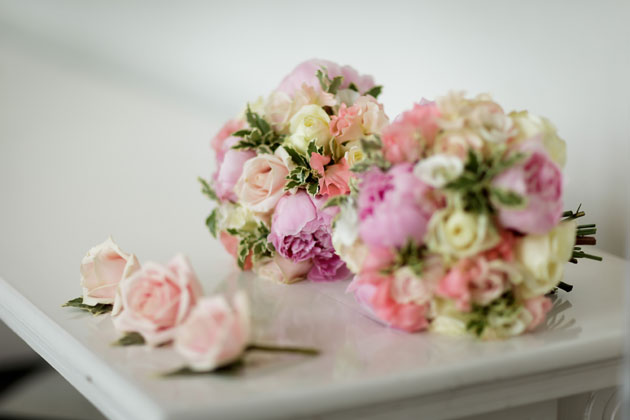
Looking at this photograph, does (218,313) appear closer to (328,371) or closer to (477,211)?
(328,371)

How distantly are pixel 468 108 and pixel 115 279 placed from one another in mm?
411

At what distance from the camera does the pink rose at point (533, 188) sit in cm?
62

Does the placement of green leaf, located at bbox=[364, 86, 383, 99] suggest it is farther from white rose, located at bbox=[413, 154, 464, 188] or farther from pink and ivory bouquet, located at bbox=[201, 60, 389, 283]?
white rose, located at bbox=[413, 154, 464, 188]

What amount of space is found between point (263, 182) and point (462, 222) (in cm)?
33

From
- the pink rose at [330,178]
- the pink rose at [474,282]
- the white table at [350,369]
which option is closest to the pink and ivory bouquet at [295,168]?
the pink rose at [330,178]

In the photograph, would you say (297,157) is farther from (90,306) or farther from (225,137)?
(90,306)

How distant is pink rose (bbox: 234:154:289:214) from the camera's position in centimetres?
89

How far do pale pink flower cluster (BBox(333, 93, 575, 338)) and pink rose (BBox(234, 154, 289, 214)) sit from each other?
7.9 inches

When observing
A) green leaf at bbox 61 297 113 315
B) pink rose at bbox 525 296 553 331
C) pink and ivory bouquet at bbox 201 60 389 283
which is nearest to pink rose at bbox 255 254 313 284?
pink and ivory bouquet at bbox 201 60 389 283

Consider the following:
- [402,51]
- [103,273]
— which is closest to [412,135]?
[103,273]

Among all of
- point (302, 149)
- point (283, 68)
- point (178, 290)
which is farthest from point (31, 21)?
point (178, 290)

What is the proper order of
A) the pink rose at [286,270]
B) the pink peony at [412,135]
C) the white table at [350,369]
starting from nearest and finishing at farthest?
the white table at [350,369]
the pink peony at [412,135]
the pink rose at [286,270]

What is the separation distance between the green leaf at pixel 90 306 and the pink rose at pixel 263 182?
0.68 ft

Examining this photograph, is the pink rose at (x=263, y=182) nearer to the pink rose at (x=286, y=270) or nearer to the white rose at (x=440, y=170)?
the pink rose at (x=286, y=270)
